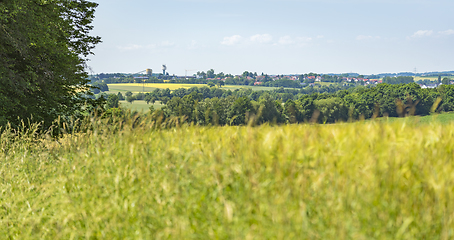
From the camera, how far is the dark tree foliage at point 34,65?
1295 centimetres

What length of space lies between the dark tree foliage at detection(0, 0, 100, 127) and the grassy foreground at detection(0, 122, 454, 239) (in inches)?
389

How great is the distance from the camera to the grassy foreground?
9.01ft

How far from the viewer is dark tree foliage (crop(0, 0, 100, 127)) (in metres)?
12.9

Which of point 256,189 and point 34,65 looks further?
point 34,65

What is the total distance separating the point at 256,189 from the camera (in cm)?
311

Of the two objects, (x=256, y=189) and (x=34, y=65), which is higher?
(x=34, y=65)

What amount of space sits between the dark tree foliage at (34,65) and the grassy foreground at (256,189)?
9.89 meters

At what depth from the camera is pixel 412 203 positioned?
9.55ft

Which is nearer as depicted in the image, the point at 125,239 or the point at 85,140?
the point at 125,239

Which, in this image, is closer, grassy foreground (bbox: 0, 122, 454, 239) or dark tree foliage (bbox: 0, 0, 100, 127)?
grassy foreground (bbox: 0, 122, 454, 239)

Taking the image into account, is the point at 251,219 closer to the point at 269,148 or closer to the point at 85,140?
the point at 269,148

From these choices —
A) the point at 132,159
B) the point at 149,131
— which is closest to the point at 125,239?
the point at 132,159

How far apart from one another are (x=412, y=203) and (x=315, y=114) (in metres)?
1.94

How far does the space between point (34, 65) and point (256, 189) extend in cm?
1463
